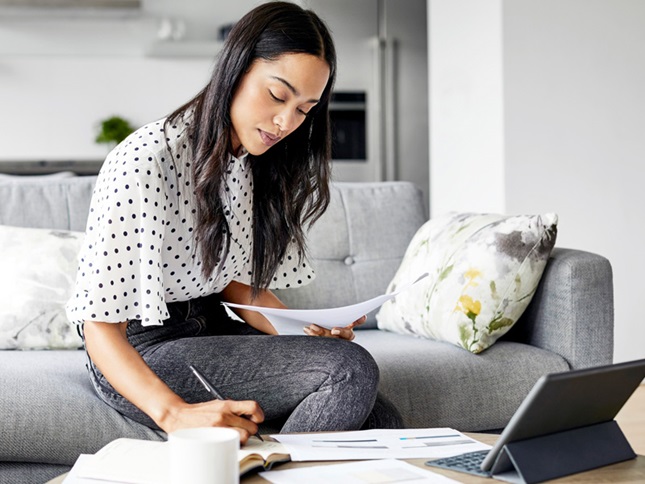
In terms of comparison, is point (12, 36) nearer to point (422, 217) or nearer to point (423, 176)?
point (423, 176)

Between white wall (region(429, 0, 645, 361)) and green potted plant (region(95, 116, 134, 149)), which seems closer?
white wall (region(429, 0, 645, 361))

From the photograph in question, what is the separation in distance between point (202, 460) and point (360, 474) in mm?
195

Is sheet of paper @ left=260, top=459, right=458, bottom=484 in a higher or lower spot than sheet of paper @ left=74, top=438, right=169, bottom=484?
lower

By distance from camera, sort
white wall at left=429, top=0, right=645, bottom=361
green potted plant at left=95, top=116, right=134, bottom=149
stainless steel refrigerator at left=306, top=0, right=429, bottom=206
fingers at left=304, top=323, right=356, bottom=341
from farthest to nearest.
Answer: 1. stainless steel refrigerator at left=306, top=0, right=429, bottom=206
2. green potted plant at left=95, top=116, right=134, bottom=149
3. white wall at left=429, top=0, right=645, bottom=361
4. fingers at left=304, top=323, right=356, bottom=341

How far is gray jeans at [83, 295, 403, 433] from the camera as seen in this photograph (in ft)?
4.77

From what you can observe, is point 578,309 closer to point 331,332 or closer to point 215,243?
point 331,332

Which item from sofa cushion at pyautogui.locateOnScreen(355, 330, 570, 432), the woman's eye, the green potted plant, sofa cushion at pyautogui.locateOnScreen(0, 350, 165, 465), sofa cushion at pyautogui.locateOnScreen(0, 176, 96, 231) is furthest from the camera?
the green potted plant

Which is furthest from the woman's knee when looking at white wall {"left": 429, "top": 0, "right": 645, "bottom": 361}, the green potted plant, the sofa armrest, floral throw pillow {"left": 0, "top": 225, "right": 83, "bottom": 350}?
the green potted plant

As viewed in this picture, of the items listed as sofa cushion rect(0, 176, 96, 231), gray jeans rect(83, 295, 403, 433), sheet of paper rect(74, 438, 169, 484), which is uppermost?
sofa cushion rect(0, 176, 96, 231)

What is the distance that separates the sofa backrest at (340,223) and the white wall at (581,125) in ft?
3.74

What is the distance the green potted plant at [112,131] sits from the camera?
17.5ft

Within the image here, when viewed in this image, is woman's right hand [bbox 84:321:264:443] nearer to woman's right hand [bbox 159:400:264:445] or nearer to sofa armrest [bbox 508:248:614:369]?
woman's right hand [bbox 159:400:264:445]

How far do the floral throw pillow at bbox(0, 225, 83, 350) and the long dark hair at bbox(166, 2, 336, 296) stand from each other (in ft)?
2.23

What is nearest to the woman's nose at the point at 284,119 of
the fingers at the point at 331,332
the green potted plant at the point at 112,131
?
the fingers at the point at 331,332
